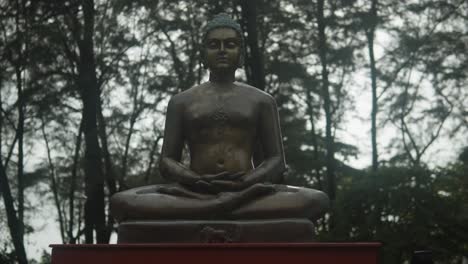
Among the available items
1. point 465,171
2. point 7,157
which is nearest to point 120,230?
point 465,171

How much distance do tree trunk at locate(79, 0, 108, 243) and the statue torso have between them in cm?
706

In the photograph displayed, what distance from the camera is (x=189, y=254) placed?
5523mm

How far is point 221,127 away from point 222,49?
2.25ft

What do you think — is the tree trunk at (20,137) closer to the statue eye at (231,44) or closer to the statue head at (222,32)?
the statue head at (222,32)

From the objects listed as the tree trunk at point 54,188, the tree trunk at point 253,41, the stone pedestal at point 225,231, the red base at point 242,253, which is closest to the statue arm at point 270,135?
the stone pedestal at point 225,231

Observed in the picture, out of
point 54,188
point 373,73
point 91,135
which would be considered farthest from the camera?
point 54,188

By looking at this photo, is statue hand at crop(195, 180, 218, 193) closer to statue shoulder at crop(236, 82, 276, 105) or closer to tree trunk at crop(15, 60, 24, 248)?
statue shoulder at crop(236, 82, 276, 105)

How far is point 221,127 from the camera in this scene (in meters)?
6.93

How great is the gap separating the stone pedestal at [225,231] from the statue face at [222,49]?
1.49 m

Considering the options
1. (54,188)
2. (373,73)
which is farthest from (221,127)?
(54,188)

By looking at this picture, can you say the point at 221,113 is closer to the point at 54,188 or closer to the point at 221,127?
the point at 221,127

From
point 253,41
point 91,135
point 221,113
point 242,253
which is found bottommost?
point 242,253

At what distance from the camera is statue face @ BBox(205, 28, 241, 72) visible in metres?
6.98

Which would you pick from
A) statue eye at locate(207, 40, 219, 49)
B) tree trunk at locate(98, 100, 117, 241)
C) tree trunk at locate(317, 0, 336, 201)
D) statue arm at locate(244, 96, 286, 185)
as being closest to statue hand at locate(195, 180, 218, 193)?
statue arm at locate(244, 96, 286, 185)
